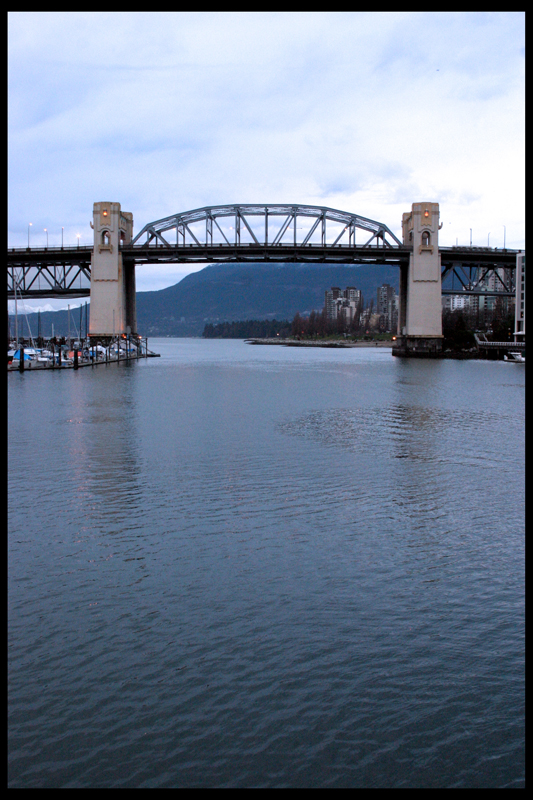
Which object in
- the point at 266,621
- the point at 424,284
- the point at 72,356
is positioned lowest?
the point at 266,621

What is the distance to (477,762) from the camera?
6387mm

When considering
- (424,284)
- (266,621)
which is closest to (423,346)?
(424,284)

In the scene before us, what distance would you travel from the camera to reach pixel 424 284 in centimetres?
9250

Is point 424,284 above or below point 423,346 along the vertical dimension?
above

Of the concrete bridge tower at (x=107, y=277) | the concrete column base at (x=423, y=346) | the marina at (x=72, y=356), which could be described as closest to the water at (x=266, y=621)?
the marina at (x=72, y=356)

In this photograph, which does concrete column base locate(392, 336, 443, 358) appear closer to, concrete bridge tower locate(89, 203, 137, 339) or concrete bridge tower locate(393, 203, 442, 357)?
concrete bridge tower locate(393, 203, 442, 357)

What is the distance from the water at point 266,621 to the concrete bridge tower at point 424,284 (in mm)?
73711

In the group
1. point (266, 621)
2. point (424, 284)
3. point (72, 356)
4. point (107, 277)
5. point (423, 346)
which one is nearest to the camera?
point (266, 621)

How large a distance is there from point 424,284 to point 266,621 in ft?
288

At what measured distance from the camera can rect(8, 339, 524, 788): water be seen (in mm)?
6461

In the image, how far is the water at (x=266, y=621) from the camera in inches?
254

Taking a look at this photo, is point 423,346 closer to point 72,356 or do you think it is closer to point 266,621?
point 72,356

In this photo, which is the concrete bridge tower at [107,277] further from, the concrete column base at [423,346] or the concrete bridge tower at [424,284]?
the concrete column base at [423,346]

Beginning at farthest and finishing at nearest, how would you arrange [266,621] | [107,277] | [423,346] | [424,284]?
1. [423,346]
2. [424,284]
3. [107,277]
4. [266,621]
